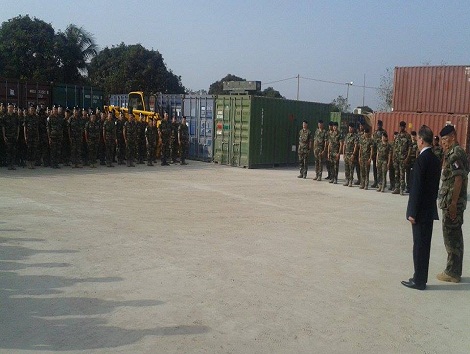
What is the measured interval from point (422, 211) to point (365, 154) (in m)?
8.18

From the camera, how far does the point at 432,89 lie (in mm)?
21391

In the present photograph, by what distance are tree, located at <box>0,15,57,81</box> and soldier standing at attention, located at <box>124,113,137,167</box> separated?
1677 centimetres

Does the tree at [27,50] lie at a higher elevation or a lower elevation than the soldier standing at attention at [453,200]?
higher

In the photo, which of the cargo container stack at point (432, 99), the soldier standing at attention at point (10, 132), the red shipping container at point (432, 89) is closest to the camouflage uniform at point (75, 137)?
the soldier standing at attention at point (10, 132)

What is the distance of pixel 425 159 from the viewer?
5.67 meters


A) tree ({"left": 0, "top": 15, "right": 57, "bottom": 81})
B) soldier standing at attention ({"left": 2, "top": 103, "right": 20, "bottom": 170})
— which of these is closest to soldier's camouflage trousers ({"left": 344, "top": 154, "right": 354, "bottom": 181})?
soldier standing at attention ({"left": 2, "top": 103, "right": 20, "bottom": 170})

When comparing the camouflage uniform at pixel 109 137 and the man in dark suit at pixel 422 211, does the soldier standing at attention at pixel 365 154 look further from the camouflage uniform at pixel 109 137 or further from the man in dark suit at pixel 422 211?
the man in dark suit at pixel 422 211

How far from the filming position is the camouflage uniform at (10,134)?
14.1 m

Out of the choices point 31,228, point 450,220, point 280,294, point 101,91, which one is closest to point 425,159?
point 450,220

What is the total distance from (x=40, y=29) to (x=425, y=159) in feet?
102

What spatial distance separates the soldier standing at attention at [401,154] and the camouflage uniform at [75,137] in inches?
356

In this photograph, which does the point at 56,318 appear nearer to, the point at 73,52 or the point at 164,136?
the point at 164,136

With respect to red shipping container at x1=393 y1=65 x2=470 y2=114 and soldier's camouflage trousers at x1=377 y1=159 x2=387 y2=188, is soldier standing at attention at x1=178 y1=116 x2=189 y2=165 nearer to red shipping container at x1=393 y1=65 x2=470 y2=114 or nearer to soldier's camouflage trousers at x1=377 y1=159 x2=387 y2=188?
soldier's camouflage trousers at x1=377 y1=159 x2=387 y2=188

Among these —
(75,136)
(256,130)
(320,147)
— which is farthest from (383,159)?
(75,136)
